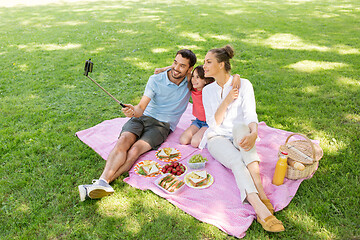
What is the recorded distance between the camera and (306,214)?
297 centimetres

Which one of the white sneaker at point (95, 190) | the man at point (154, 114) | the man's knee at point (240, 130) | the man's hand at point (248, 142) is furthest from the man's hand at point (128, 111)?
the man's hand at point (248, 142)

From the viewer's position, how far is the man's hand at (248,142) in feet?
10.4

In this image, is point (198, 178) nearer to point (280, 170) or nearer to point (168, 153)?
point (168, 153)

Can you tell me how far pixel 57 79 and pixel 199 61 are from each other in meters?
3.73

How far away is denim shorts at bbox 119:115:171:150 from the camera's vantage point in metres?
4.12

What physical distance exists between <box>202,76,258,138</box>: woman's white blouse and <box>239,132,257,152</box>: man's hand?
39cm

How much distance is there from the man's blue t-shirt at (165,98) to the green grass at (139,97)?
3.76 feet

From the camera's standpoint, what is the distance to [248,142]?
125 inches

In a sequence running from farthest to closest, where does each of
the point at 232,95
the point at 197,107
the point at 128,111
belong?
the point at 197,107
the point at 128,111
the point at 232,95

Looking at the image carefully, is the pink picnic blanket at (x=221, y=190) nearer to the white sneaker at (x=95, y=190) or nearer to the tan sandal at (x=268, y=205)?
the tan sandal at (x=268, y=205)

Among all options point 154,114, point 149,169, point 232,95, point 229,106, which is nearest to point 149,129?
point 154,114

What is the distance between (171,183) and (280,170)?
1307mm

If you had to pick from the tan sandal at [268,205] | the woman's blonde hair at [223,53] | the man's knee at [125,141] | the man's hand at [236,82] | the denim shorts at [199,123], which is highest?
the woman's blonde hair at [223,53]

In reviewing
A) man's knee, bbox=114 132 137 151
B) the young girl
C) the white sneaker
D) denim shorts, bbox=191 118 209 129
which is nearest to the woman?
the young girl
